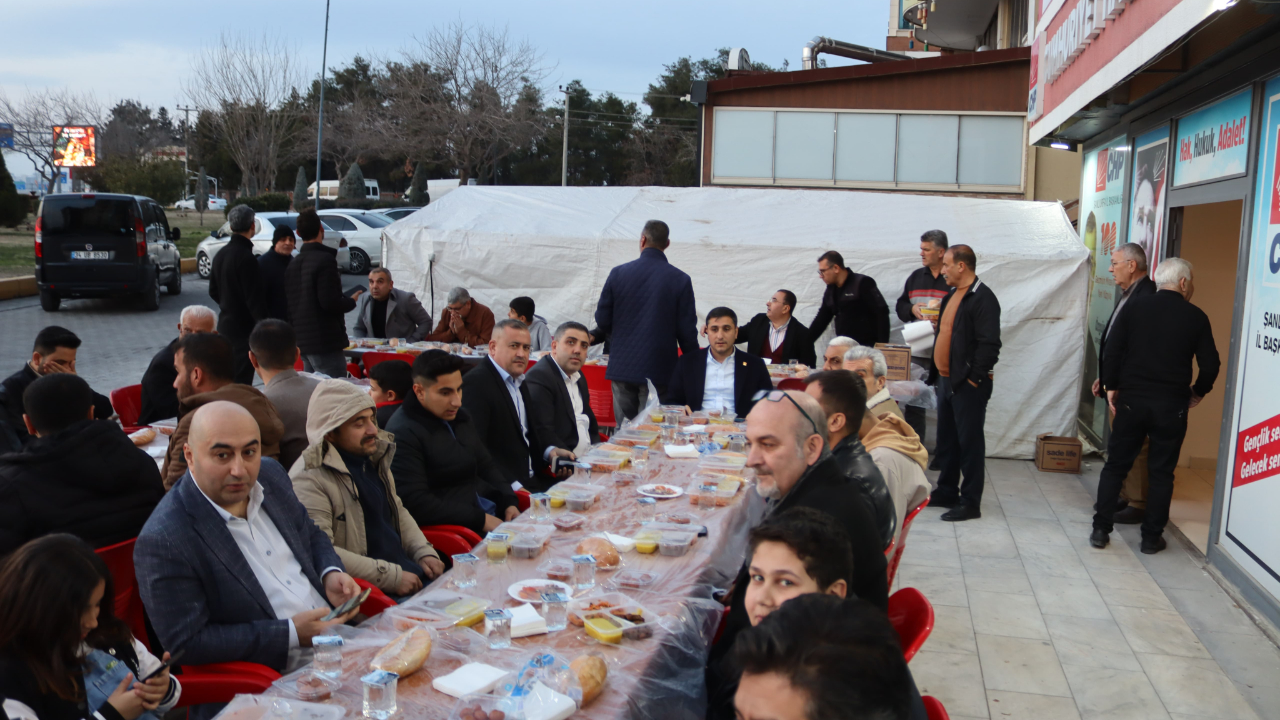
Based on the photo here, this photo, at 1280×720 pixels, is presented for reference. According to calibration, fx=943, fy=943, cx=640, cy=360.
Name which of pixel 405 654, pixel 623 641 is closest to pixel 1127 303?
pixel 623 641

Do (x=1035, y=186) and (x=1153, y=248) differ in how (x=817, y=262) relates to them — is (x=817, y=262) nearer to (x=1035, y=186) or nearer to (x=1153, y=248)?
(x=1153, y=248)

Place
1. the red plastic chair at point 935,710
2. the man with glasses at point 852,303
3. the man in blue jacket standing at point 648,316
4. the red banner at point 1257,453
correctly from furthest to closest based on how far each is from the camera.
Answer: the man with glasses at point 852,303 < the man in blue jacket standing at point 648,316 < the red banner at point 1257,453 < the red plastic chair at point 935,710

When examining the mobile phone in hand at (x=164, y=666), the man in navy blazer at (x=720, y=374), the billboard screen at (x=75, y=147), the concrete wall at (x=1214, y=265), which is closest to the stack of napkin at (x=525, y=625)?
the mobile phone in hand at (x=164, y=666)

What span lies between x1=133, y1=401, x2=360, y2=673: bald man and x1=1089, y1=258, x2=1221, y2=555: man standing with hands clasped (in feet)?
15.7

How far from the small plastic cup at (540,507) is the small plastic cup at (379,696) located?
5.24ft

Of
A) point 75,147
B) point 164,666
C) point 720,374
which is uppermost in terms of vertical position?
point 75,147

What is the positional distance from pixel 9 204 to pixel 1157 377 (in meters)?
30.7

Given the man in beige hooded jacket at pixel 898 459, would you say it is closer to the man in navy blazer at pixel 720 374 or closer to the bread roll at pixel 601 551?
the bread roll at pixel 601 551

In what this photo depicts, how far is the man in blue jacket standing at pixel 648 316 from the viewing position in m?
7.02

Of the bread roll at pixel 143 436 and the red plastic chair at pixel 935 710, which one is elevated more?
the red plastic chair at pixel 935 710

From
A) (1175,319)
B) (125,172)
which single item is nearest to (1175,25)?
(1175,319)

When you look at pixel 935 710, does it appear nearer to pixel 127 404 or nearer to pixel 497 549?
pixel 497 549

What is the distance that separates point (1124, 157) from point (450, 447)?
6986 mm

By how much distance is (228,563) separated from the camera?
9.56 feet
